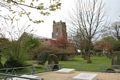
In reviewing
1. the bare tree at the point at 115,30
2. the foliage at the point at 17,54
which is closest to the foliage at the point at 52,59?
the foliage at the point at 17,54

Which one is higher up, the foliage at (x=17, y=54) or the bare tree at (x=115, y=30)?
the bare tree at (x=115, y=30)

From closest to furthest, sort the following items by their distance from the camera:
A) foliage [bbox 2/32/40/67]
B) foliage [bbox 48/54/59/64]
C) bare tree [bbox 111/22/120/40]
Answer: foliage [bbox 2/32/40/67] < foliage [bbox 48/54/59/64] < bare tree [bbox 111/22/120/40]

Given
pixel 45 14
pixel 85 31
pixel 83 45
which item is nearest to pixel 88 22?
pixel 85 31

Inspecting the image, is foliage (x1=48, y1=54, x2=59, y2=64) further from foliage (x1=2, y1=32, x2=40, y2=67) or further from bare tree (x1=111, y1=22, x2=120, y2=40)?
bare tree (x1=111, y1=22, x2=120, y2=40)

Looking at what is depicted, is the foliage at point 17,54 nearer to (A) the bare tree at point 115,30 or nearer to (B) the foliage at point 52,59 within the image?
(B) the foliage at point 52,59

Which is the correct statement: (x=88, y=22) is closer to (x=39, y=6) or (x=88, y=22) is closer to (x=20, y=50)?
(x=20, y=50)

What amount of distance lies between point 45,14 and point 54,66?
48.3 ft

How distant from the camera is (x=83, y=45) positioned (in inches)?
1521

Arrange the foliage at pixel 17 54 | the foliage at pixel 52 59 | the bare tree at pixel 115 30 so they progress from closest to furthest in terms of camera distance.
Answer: the foliage at pixel 17 54 → the foliage at pixel 52 59 → the bare tree at pixel 115 30

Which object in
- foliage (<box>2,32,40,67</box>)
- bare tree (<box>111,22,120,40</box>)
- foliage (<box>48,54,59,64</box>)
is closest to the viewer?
foliage (<box>2,32,40,67</box>)

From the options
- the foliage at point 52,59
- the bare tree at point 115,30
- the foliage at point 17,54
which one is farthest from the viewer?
the bare tree at point 115,30

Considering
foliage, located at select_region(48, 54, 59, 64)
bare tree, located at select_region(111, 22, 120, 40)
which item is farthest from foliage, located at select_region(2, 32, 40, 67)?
bare tree, located at select_region(111, 22, 120, 40)

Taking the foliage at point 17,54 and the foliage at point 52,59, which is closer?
the foliage at point 17,54

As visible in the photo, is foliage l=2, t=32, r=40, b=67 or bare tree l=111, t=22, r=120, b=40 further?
bare tree l=111, t=22, r=120, b=40
